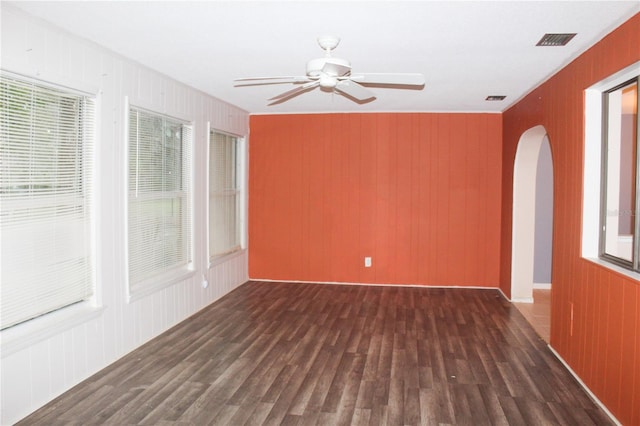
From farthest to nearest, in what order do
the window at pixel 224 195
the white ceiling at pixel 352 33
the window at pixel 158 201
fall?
the window at pixel 224 195 < the window at pixel 158 201 < the white ceiling at pixel 352 33

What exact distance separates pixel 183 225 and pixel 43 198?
2.05 metres

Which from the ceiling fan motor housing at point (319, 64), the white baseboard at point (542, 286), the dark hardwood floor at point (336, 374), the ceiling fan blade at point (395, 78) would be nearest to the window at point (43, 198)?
the dark hardwood floor at point (336, 374)

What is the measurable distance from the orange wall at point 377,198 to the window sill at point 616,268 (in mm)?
3186

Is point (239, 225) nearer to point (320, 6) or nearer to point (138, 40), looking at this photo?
point (138, 40)

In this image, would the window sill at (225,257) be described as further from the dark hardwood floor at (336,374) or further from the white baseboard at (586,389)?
the white baseboard at (586,389)

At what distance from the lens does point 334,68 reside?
9.80ft

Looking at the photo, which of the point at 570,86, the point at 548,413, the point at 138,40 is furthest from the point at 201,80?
the point at 548,413

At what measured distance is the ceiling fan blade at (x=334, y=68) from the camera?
115 inches

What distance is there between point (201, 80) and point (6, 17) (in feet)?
6.86

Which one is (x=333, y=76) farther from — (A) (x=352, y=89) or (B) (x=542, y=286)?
(B) (x=542, y=286)

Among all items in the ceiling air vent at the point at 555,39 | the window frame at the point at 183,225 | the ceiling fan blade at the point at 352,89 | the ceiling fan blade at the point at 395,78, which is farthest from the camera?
the window frame at the point at 183,225

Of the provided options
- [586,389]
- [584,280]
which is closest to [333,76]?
[584,280]

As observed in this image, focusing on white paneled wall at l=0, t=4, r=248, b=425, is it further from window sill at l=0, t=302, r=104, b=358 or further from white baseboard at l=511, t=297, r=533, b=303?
white baseboard at l=511, t=297, r=533, b=303

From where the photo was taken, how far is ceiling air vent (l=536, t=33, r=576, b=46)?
3.25 m
